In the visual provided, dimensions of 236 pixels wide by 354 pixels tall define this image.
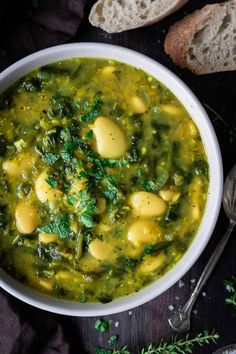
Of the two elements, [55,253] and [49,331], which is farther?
[49,331]

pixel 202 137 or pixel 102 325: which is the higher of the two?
pixel 202 137

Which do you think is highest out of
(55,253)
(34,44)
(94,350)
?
(34,44)

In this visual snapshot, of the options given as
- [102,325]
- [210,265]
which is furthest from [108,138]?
[102,325]

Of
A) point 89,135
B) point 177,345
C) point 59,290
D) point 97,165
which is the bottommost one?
point 177,345

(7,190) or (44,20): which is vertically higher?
(44,20)

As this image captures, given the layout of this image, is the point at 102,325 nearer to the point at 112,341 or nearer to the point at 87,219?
the point at 112,341

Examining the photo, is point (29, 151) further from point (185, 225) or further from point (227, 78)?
point (227, 78)

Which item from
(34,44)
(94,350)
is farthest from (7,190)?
(94,350)
